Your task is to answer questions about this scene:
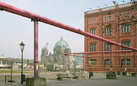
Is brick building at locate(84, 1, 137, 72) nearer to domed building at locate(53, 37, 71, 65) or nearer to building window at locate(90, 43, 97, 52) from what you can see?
building window at locate(90, 43, 97, 52)

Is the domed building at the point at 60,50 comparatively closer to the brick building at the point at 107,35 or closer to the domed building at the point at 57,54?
the domed building at the point at 57,54

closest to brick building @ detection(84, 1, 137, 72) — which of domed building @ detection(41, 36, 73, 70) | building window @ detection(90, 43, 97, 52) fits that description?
building window @ detection(90, 43, 97, 52)

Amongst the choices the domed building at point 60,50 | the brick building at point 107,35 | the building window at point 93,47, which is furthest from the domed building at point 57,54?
the brick building at point 107,35

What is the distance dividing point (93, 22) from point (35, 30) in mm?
42588

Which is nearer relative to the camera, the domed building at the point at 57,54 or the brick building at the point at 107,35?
the brick building at the point at 107,35

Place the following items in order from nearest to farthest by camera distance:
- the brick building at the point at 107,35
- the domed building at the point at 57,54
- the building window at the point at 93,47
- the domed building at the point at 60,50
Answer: the brick building at the point at 107,35 < the building window at the point at 93,47 < the domed building at the point at 57,54 < the domed building at the point at 60,50

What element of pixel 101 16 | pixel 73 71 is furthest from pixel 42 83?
pixel 101 16

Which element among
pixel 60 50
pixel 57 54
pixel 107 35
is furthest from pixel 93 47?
pixel 57 54

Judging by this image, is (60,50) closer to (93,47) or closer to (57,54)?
(57,54)

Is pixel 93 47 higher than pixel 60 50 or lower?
lower

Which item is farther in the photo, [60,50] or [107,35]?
[60,50]

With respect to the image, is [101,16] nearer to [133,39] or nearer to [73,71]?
[133,39]

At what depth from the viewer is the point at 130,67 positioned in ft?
161

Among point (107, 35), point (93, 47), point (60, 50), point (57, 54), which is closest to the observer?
point (107, 35)
